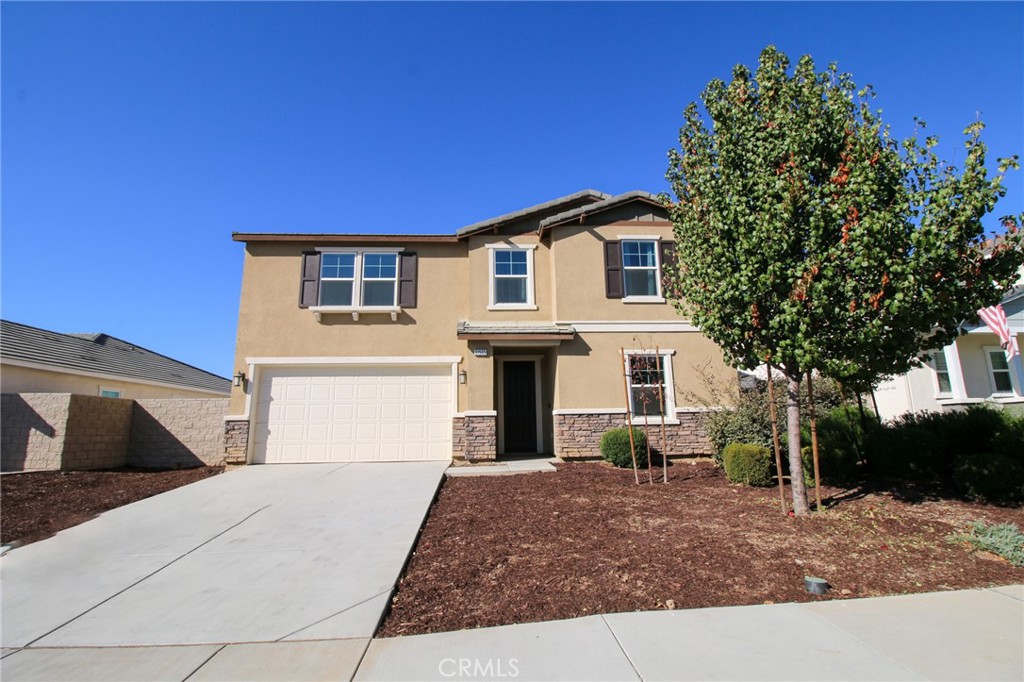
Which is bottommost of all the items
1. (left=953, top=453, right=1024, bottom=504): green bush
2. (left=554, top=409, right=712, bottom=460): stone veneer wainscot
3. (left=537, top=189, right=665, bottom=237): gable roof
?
(left=953, top=453, right=1024, bottom=504): green bush

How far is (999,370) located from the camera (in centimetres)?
1700

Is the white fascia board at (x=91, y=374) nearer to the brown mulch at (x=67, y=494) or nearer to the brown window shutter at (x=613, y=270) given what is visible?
the brown mulch at (x=67, y=494)

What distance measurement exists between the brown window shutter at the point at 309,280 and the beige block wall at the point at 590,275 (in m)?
6.14

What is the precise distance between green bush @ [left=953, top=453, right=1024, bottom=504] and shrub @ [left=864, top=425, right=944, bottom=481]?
36.7 inches

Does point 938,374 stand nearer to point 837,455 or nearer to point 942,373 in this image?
point 942,373

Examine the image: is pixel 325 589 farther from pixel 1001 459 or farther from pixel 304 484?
pixel 1001 459

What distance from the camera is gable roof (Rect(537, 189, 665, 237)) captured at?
1270cm

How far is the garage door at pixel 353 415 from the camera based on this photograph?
1216 cm

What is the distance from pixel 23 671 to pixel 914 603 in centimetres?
679

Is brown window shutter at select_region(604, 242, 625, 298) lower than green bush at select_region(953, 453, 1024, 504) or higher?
higher

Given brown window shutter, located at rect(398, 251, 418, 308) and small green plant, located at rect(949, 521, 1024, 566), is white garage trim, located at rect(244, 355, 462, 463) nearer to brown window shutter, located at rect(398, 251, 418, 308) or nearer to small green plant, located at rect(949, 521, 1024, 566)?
brown window shutter, located at rect(398, 251, 418, 308)

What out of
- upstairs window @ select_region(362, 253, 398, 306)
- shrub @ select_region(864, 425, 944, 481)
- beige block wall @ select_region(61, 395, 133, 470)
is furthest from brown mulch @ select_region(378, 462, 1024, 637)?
beige block wall @ select_region(61, 395, 133, 470)

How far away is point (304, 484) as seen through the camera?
9.34 meters

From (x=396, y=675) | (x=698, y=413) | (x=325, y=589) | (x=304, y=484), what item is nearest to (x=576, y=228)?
(x=698, y=413)
